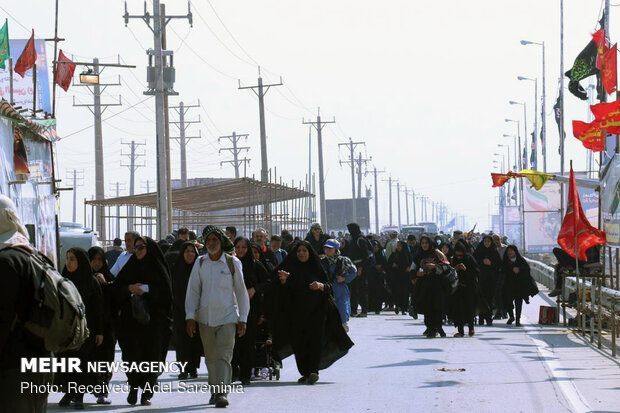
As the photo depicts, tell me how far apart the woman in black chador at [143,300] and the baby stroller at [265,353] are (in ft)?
6.46

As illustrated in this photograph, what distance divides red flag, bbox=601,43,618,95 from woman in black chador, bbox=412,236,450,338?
15.5 ft

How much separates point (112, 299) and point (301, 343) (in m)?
2.50

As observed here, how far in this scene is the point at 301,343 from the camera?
41.1 ft

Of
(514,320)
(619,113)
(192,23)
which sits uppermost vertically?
(192,23)

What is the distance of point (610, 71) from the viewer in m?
21.3

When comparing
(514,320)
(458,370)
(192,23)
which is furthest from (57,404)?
(192,23)

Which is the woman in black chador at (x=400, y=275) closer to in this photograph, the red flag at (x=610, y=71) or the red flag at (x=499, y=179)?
the red flag at (x=499, y=179)

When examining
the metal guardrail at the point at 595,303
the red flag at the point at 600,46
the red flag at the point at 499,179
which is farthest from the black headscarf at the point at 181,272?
the red flag at the point at 600,46

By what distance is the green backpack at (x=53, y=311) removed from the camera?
564 centimetres

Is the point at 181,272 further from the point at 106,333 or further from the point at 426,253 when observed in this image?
the point at 426,253

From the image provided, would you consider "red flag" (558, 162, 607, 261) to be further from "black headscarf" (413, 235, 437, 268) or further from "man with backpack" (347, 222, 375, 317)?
"man with backpack" (347, 222, 375, 317)

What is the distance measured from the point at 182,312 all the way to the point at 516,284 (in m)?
10.0

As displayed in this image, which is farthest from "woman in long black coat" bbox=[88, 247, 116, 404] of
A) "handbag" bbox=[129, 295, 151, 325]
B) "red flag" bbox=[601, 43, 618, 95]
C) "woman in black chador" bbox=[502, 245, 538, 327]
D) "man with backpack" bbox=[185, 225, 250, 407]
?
"red flag" bbox=[601, 43, 618, 95]

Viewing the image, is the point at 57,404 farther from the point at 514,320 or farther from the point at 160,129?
the point at 160,129
